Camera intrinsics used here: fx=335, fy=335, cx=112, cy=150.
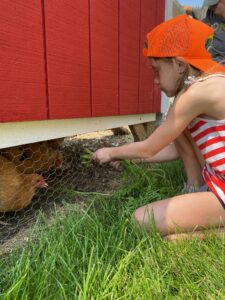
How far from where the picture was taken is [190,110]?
1280 millimetres

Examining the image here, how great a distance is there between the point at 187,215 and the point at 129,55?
4.53ft

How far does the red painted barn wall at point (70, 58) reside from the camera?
1256mm

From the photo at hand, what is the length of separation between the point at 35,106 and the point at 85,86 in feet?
1.47

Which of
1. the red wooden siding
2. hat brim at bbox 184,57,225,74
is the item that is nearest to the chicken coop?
the red wooden siding

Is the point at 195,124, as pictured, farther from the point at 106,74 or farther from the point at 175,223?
the point at 106,74

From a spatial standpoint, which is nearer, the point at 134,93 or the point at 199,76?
the point at 199,76

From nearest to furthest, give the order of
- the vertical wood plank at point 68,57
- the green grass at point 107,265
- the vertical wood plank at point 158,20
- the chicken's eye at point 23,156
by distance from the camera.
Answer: the green grass at point 107,265 < the vertical wood plank at point 68,57 < the chicken's eye at point 23,156 < the vertical wood plank at point 158,20

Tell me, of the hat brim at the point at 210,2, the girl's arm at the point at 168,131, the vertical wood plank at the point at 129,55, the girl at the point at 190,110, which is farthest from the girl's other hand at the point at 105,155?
the hat brim at the point at 210,2

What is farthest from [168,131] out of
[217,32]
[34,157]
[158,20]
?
[158,20]

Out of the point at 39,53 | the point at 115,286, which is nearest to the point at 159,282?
the point at 115,286

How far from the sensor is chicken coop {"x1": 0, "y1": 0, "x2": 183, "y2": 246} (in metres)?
1.28

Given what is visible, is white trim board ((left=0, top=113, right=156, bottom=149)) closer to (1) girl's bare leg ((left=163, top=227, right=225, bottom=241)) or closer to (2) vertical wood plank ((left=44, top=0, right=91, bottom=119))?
(2) vertical wood plank ((left=44, top=0, right=91, bottom=119))

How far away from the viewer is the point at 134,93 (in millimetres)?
2488

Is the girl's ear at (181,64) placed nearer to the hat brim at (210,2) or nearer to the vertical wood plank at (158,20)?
the hat brim at (210,2)
